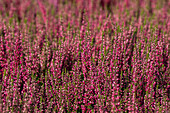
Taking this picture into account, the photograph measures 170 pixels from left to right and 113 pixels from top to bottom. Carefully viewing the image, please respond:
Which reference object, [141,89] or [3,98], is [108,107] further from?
[3,98]

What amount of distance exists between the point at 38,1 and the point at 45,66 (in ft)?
6.84

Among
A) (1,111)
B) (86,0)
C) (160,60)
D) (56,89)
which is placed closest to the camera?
(1,111)

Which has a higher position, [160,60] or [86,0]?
[86,0]

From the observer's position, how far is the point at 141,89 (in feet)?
8.80

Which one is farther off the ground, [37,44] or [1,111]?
[37,44]

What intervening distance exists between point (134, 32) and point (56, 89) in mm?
1449

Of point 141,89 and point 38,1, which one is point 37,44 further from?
point 38,1

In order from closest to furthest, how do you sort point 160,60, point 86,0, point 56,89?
point 56,89, point 160,60, point 86,0

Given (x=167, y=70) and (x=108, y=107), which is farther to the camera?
(x=167, y=70)

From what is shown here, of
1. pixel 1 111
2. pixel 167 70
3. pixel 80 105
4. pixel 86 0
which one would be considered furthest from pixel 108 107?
pixel 86 0

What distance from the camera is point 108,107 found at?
245 centimetres

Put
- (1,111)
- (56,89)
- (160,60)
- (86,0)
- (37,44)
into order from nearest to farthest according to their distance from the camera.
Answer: (1,111) → (56,89) → (160,60) → (37,44) → (86,0)

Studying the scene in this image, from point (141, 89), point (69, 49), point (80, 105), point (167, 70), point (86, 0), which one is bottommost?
point (80, 105)

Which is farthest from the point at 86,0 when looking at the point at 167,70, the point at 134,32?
the point at 167,70
